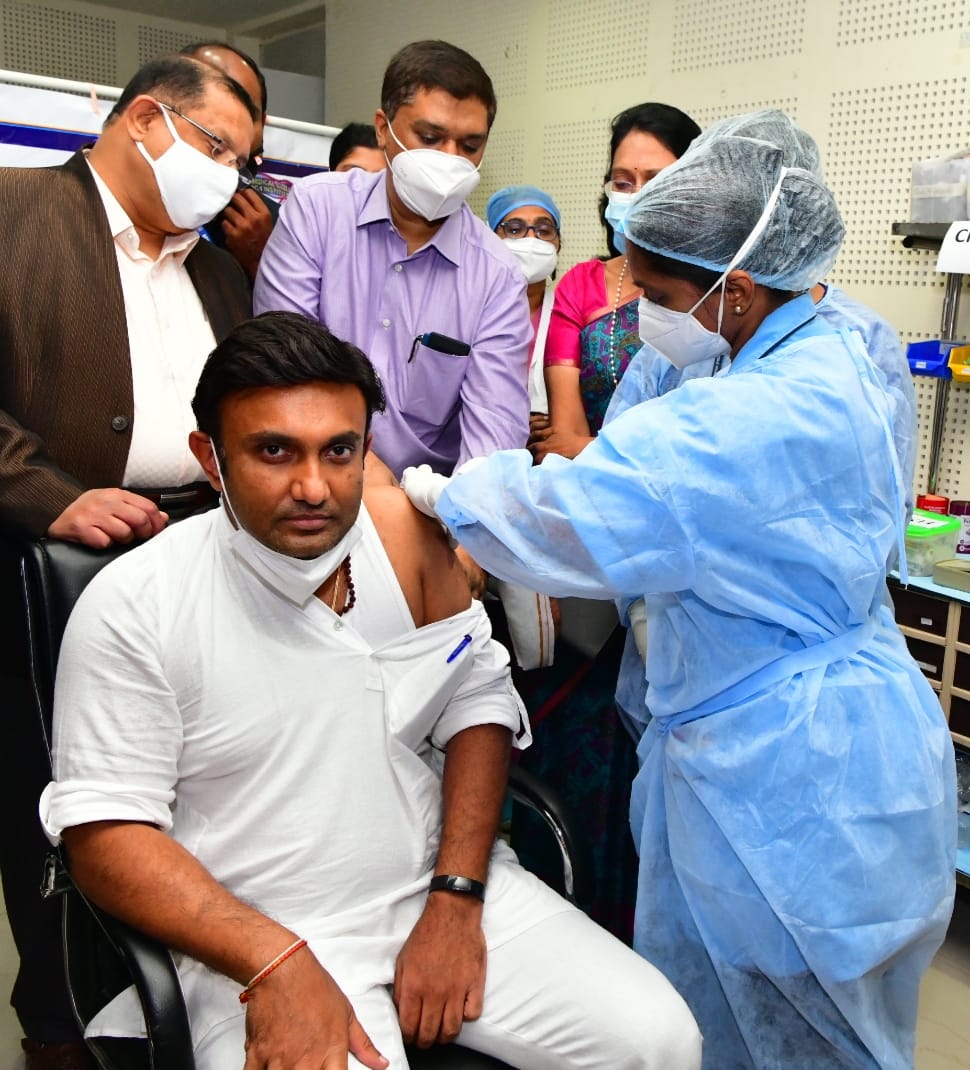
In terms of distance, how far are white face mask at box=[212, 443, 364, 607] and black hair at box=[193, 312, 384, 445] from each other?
0.12m

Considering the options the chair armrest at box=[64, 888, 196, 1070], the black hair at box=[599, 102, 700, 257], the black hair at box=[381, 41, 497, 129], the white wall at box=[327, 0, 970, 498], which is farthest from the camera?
the white wall at box=[327, 0, 970, 498]

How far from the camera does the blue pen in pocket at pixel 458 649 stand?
1583 mm

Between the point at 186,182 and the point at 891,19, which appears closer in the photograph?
the point at 186,182

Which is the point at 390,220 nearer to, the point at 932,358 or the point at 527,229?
the point at 527,229

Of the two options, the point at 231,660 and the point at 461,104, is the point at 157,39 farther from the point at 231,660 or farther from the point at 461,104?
the point at 231,660

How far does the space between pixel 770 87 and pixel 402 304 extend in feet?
6.28

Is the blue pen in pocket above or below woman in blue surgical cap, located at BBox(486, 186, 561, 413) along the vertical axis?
below

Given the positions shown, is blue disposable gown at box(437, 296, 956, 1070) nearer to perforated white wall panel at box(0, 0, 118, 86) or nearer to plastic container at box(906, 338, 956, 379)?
plastic container at box(906, 338, 956, 379)

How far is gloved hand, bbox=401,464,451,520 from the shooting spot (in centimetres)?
150

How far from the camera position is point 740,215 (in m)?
1.44

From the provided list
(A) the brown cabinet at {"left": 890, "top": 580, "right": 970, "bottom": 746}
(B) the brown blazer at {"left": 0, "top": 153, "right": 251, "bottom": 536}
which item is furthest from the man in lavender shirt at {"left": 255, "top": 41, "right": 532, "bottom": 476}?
(A) the brown cabinet at {"left": 890, "top": 580, "right": 970, "bottom": 746}

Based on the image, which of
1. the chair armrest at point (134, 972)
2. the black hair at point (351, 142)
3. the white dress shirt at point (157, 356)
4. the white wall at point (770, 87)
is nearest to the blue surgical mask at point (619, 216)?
the white dress shirt at point (157, 356)

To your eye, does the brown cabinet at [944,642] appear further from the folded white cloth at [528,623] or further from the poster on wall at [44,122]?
the poster on wall at [44,122]

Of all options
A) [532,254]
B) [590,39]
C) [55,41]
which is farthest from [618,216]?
[55,41]
